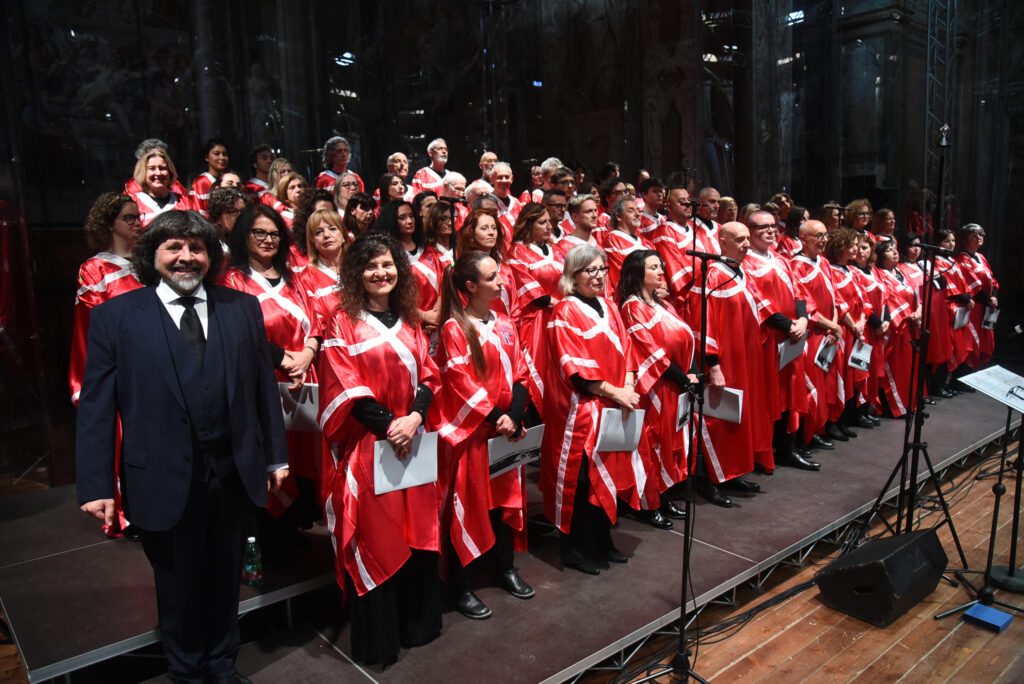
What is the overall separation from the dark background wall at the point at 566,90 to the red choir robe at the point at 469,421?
5132 millimetres

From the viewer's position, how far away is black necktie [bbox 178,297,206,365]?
Answer: 2.58 m

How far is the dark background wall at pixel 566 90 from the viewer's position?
749cm

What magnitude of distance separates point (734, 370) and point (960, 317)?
4615 millimetres

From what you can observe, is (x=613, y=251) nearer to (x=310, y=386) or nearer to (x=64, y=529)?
(x=310, y=386)

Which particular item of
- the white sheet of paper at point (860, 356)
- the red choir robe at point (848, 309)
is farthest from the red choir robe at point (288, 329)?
the white sheet of paper at point (860, 356)

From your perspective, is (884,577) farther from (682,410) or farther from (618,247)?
(618,247)

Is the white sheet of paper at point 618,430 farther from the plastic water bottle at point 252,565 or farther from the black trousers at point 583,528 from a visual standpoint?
the plastic water bottle at point 252,565

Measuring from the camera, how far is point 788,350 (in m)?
5.45

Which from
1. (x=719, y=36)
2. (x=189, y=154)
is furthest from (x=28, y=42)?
(x=719, y=36)

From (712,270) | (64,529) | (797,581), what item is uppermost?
(712,270)

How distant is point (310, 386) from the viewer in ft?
11.5

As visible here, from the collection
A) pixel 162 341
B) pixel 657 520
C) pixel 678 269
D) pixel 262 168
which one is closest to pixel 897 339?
pixel 678 269

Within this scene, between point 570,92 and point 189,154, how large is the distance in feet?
20.4

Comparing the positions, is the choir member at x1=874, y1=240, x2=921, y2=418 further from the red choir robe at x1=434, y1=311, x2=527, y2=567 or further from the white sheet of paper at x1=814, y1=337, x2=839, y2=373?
the red choir robe at x1=434, y1=311, x2=527, y2=567
